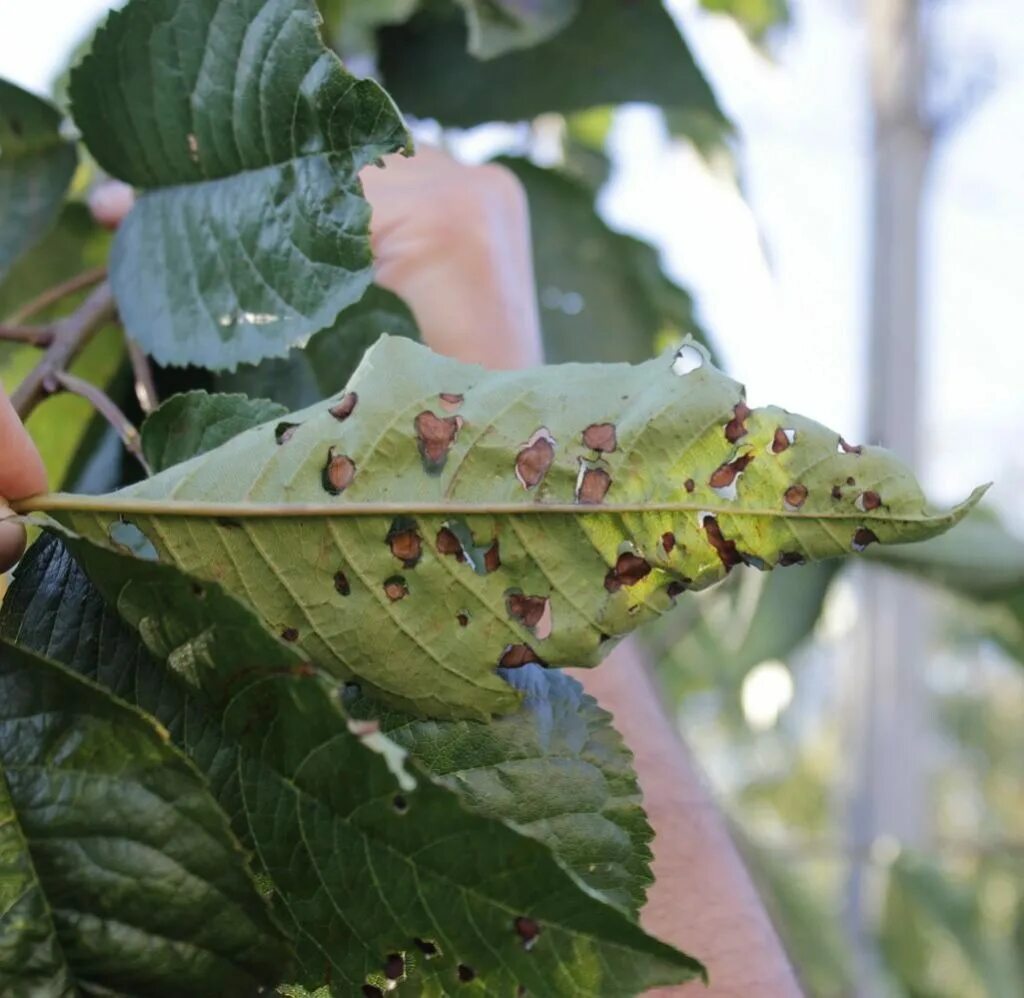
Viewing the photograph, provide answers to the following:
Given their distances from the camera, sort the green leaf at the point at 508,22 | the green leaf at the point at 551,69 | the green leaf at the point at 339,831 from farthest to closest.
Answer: the green leaf at the point at 551,69 < the green leaf at the point at 508,22 < the green leaf at the point at 339,831

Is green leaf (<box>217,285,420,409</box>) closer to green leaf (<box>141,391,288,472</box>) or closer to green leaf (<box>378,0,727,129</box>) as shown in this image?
Answer: green leaf (<box>141,391,288,472</box>)

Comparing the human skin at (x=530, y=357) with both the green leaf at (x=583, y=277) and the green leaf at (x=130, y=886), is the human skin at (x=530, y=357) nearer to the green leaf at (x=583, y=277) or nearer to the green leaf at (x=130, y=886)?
the green leaf at (x=583, y=277)

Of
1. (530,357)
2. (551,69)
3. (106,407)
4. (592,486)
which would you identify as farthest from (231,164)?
(551,69)

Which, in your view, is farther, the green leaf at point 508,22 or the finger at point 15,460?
the green leaf at point 508,22

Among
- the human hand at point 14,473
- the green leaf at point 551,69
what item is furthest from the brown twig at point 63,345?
the green leaf at point 551,69

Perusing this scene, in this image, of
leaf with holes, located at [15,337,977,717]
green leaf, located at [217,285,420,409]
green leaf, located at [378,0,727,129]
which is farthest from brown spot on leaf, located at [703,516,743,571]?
green leaf, located at [378,0,727,129]

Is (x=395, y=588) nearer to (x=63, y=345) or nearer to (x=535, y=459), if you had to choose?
(x=535, y=459)
